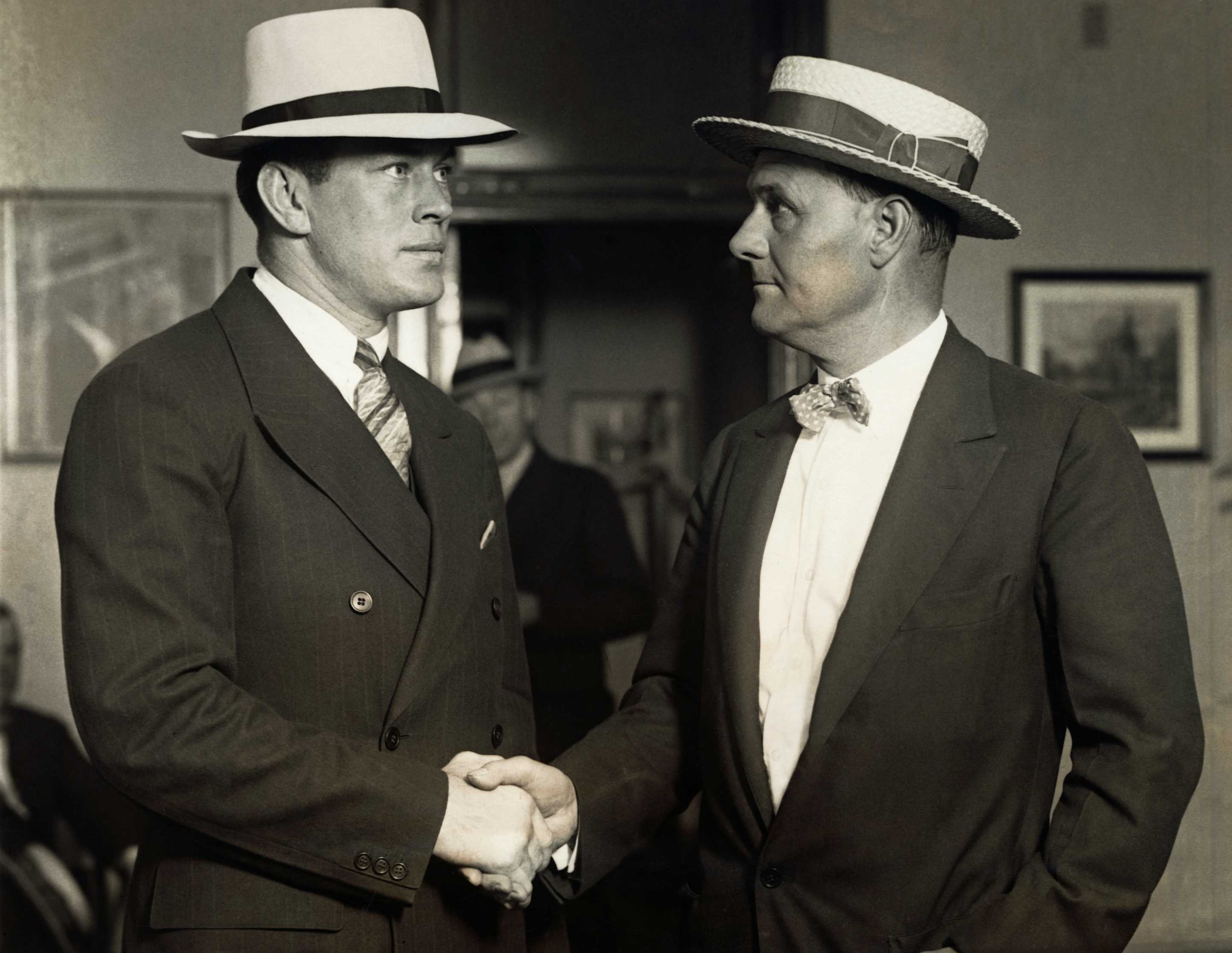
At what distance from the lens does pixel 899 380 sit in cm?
218

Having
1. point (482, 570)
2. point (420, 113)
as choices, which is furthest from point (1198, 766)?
point (420, 113)

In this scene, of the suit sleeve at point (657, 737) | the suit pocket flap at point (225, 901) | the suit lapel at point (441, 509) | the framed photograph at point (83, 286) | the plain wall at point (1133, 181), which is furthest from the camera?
the framed photograph at point (83, 286)

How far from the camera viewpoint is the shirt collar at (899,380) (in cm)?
216

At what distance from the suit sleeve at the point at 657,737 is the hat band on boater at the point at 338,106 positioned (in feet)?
2.68

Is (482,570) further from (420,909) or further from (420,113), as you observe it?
(420,113)

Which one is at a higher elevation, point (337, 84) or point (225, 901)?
point (337, 84)

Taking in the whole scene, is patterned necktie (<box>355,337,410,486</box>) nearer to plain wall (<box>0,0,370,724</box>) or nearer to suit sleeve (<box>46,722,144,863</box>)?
plain wall (<box>0,0,370,724</box>)

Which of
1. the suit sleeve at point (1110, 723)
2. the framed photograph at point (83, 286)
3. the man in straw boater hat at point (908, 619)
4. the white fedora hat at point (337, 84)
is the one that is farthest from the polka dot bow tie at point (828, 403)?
the framed photograph at point (83, 286)

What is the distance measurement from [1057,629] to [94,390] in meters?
1.48

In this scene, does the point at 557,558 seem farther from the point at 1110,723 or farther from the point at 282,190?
the point at 1110,723

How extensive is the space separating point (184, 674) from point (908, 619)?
1.07 m

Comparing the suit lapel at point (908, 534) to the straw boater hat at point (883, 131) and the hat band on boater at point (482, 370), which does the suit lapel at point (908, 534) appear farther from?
the hat band on boater at point (482, 370)

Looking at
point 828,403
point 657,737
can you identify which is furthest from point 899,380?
point 657,737

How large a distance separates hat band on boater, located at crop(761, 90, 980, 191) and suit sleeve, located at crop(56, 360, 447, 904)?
3.52 ft
